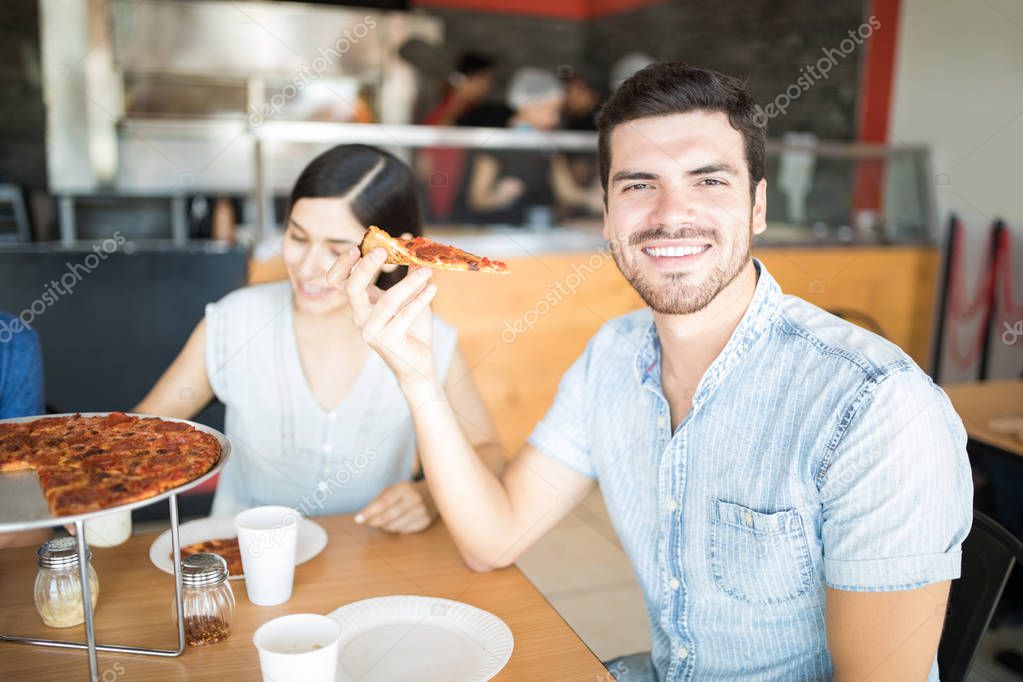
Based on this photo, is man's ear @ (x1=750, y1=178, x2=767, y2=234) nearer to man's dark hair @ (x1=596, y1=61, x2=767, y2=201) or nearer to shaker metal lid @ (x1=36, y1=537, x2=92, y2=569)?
man's dark hair @ (x1=596, y1=61, x2=767, y2=201)

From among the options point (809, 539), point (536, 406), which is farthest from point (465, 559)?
point (536, 406)

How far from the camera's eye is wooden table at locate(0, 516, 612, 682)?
3.74 feet

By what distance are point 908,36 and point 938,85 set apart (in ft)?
1.19

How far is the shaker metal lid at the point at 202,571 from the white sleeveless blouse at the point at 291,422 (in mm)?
768

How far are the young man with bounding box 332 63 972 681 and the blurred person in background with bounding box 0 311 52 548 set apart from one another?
0.86 metres

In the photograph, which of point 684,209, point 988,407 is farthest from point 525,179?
point 684,209

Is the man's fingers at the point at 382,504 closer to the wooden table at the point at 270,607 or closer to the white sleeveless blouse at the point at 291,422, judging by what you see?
Result: the wooden table at the point at 270,607

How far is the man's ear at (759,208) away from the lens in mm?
1451

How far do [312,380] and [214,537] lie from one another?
566mm

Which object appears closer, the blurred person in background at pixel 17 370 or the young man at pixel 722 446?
the young man at pixel 722 446

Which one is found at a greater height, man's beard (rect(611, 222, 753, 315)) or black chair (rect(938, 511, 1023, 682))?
man's beard (rect(611, 222, 753, 315))

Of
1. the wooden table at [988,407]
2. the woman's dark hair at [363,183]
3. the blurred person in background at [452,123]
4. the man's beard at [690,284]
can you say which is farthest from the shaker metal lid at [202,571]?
the blurred person in background at [452,123]

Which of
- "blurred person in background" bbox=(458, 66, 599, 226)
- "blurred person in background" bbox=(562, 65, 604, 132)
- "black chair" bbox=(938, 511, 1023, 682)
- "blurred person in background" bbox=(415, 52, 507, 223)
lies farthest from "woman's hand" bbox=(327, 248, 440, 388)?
"blurred person in background" bbox=(562, 65, 604, 132)

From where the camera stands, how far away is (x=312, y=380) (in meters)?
2.03
